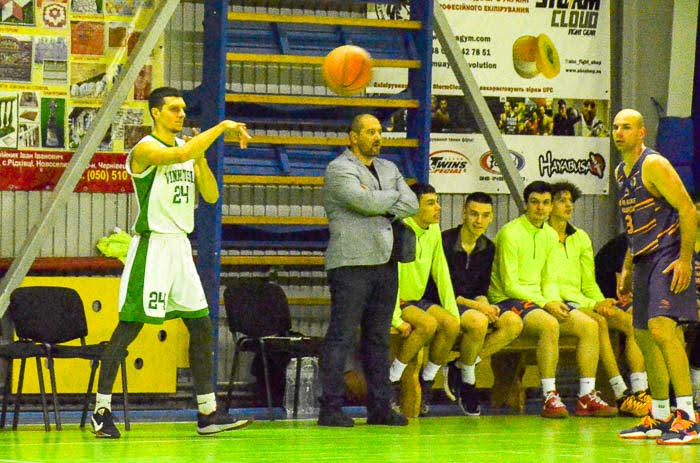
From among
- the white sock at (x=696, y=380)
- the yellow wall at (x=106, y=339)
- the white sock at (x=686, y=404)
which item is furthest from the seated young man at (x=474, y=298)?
the white sock at (x=686, y=404)

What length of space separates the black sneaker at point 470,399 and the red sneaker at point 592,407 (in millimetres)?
729

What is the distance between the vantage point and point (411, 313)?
33.1 ft

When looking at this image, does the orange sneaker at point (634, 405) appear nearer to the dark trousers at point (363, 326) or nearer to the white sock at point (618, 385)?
the white sock at point (618, 385)

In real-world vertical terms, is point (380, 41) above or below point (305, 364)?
above

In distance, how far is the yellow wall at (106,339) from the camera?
32.9 feet

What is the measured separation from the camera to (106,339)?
10109mm

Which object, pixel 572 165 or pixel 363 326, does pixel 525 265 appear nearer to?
pixel 572 165

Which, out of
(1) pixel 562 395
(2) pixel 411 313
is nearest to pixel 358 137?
(2) pixel 411 313

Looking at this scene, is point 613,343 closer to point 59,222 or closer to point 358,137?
point 358,137

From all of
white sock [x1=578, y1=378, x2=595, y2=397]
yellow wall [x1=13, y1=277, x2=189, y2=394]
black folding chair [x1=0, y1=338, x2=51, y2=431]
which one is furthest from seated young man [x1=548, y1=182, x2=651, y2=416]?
black folding chair [x1=0, y1=338, x2=51, y2=431]

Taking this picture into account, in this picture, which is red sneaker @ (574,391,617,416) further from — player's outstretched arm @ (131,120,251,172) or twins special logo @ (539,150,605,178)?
player's outstretched arm @ (131,120,251,172)

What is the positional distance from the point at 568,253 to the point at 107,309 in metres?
3.51

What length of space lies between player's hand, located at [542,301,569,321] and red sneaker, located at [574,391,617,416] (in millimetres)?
591

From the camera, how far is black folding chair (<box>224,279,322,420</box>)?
33.0ft
